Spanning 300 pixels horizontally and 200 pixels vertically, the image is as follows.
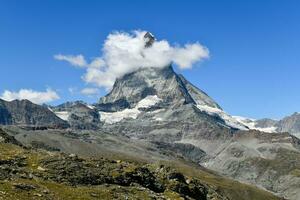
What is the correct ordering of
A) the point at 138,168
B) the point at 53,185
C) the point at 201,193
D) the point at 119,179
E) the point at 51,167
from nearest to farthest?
the point at 53,185 → the point at 51,167 → the point at 119,179 → the point at 138,168 → the point at 201,193

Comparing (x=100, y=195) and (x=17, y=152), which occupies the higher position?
(x=17, y=152)

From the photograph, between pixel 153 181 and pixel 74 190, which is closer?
pixel 74 190

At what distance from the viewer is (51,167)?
61.3 m

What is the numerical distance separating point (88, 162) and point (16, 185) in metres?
19.7

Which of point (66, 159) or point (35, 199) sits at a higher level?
point (66, 159)

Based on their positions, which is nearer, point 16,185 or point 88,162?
point 16,185

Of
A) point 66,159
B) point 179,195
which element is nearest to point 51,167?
point 66,159

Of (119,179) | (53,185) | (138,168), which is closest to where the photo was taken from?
(53,185)

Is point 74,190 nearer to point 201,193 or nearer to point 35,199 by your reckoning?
point 35,199

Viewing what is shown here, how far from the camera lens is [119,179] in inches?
2574

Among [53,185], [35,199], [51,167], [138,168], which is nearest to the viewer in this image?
[35,199]

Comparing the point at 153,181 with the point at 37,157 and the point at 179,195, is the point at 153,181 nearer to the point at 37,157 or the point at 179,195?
the point at 179,195

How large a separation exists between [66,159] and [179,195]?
15250 millimetres

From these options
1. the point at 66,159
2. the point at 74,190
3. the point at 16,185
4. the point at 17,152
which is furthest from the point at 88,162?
the point at 16,185
